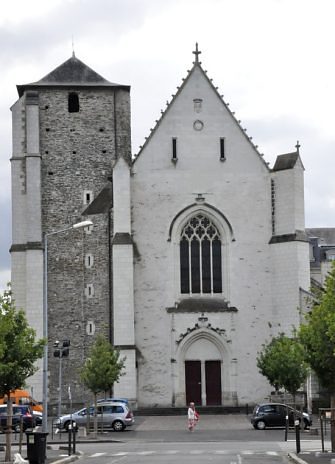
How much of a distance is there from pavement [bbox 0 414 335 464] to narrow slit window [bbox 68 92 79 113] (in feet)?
61.3

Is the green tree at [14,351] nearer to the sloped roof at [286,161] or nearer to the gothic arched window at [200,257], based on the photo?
the gothic arched window at [200,257]

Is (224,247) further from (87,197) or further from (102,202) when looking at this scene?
(87,197)

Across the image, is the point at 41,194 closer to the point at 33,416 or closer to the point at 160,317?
the point at 160,317

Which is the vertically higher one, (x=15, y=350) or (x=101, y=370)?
(x=15, y=350)

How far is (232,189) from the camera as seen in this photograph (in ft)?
209

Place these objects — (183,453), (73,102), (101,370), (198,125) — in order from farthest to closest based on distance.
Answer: (73,102), (198,125), (101,370), (183,453)

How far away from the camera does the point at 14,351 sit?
31453 mm

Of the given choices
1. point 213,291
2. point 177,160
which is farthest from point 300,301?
point 177,160

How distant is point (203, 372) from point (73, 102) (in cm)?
1751

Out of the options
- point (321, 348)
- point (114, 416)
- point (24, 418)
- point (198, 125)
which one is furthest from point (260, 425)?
point (198, 125)


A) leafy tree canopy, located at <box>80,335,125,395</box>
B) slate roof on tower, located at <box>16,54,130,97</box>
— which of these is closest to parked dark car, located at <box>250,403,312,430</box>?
leafy tree canopy, located at <box>80,335,125,395</box>

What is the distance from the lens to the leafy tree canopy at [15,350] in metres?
30.9

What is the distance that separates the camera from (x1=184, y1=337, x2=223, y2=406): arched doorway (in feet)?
206

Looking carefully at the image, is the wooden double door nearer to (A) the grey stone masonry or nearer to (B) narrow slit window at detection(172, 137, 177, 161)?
(A) the grey stone masonry
